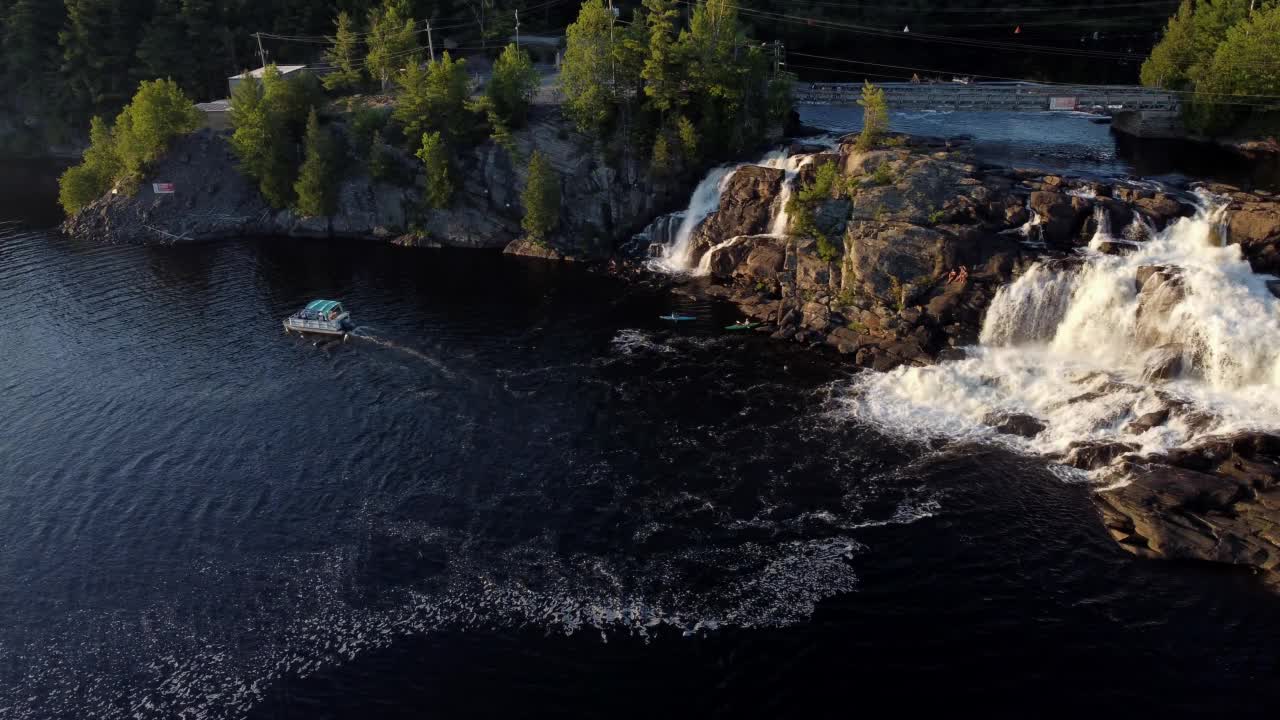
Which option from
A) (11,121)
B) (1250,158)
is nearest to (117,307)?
(11,121)

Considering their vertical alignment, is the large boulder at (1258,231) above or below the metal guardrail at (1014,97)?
below

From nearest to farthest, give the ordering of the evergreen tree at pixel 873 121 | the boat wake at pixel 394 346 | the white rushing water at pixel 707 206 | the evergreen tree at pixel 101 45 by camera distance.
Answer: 1. the boat wake at pixel 394 346
2. the evergreen tree at pixel 873 121
3. the white rushing water at pixel 707 206
4. the evergreen tree at pixel 101 45

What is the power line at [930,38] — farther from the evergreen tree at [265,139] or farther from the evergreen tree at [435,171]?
the evergreen tree at [265,139]

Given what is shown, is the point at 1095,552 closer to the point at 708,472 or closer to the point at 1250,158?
the point at 708,472

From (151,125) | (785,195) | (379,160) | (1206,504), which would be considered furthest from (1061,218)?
(151,125)

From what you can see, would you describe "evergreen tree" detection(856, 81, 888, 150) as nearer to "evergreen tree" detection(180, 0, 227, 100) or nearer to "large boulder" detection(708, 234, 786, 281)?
"large boulder" detection(708, 234, 786, 281)

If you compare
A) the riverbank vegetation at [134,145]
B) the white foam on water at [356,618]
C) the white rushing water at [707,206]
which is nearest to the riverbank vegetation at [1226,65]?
the white rushing water at [707,206]

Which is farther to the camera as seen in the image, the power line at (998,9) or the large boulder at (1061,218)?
the power line at (998,9)
